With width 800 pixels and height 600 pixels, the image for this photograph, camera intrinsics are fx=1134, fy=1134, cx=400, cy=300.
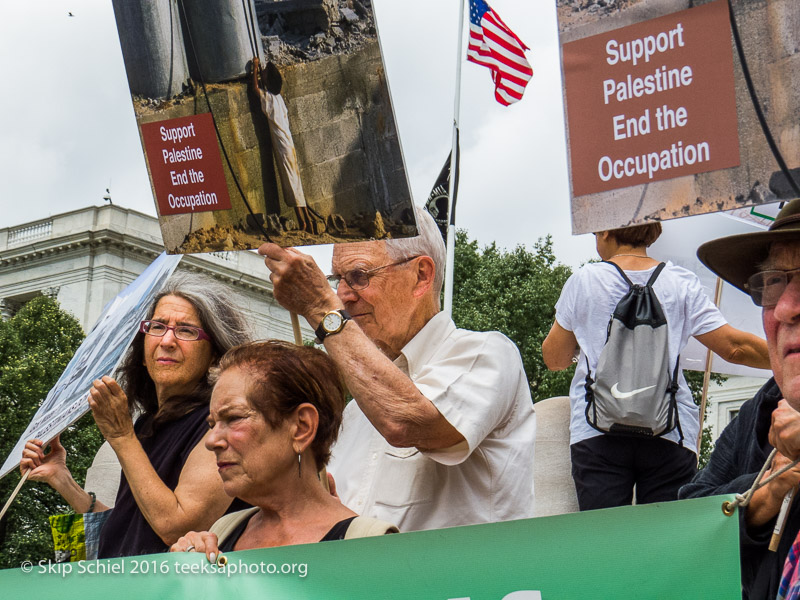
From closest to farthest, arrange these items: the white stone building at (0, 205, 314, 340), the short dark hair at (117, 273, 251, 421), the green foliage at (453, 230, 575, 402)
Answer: the short dark hair at (117, 273, 251, 421) < the green foliage at (453, 230, 575, 402) < the white stone building at (0, 205, 314, 340)

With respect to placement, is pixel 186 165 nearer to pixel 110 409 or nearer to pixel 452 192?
pixel 110 409

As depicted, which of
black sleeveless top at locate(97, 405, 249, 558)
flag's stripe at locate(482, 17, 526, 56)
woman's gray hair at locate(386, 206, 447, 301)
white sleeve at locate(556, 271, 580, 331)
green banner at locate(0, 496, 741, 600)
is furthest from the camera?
flag's stripe at locate(482, 17, 526, 56)

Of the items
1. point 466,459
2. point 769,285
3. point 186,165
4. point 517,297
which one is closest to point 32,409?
point 517,297

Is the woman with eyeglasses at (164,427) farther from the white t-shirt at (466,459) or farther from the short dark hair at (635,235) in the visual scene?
the short dark hair at (635,235)

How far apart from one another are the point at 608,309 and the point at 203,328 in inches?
58.2

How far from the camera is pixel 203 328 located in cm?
383

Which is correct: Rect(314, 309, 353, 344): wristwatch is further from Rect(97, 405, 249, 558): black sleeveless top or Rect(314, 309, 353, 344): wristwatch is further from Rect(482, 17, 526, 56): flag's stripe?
Rect(482, 17, 526, 56): flag's stripe

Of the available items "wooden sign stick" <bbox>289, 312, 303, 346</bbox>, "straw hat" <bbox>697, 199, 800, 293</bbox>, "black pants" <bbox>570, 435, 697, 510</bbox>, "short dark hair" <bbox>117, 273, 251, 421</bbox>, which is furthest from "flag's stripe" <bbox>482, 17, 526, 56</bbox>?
"straw hat" <bbox>697, 199, 800, 293</bbox>

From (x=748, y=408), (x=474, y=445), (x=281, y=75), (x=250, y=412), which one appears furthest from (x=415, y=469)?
(x=281, y=75)

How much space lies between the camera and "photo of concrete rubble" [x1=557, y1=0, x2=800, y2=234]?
2094 millimetres

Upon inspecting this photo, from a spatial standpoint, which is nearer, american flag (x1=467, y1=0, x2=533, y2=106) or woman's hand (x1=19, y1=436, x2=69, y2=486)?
woman's hand (x1=19, y1=436, x2=69, y2=486)

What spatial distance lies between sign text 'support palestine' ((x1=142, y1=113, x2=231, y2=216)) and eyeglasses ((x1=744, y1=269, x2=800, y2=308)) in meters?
1.43

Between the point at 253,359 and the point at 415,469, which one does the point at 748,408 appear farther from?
the point at 253,359

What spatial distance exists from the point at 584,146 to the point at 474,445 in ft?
2.99
